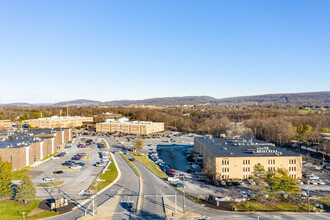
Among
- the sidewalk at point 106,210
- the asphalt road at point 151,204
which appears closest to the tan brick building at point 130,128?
the asphalt road at point 151,204

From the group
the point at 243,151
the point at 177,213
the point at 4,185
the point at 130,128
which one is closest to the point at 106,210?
the point at 177,213

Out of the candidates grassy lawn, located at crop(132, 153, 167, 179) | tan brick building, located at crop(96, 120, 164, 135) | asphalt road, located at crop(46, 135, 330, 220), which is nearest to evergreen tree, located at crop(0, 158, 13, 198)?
asphalt road, located at crop(46, 135, 330, 220)

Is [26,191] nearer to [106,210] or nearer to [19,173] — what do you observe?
[106,210]

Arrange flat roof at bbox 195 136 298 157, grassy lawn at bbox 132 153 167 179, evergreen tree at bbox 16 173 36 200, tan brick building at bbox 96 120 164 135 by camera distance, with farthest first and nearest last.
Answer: tan brick building at bbox 96 120 164 135, grassy lawn at bbox 132 153 167 179, flat roof at bbox 195 136 298 157, evergreen tree at bbox 16 173 36 200

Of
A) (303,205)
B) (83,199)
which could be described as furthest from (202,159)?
(83,199)

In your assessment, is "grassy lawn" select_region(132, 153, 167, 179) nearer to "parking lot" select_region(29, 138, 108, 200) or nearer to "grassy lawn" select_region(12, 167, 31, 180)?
"parking lot" select_region(29, 138, 108, 200)

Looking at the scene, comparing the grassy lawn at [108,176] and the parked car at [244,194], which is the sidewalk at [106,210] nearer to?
the grassy lawn at [108,176]
